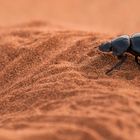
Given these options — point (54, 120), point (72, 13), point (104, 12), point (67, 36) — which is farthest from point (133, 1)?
point (54, 120)

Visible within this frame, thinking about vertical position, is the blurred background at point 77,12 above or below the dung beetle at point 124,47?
above

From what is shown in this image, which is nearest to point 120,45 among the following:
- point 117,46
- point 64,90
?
point 117,46

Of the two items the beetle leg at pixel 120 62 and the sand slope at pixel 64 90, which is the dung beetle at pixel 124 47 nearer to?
the beetle leg at pixel 120 62

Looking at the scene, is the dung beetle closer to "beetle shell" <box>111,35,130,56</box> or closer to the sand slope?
"beetle shell" <box>111,35,130,56</box>

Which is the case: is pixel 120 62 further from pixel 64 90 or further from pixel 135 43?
pixel 64 90

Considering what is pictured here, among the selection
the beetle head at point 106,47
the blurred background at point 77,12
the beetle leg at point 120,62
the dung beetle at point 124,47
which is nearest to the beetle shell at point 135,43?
the dung beetle at point 124,47

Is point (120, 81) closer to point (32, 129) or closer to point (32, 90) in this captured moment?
point (32, 90)
